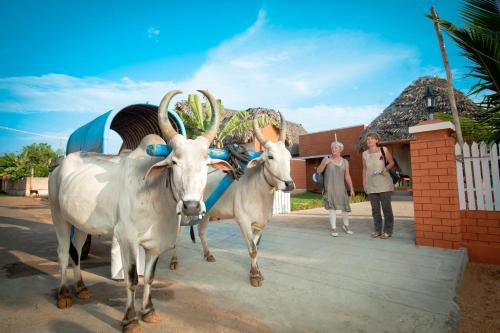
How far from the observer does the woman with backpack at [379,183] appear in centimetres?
524

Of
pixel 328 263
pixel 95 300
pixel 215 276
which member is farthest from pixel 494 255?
pixel 95 300

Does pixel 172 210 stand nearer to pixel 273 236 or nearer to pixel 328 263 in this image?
pixel 328 263

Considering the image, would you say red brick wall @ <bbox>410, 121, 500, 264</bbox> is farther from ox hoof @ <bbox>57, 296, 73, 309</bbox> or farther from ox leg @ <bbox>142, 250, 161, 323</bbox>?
ox hoof @ <bbox>57, 296, 73, 309</bbox>

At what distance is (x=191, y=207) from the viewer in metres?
2.06

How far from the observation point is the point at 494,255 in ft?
13.2

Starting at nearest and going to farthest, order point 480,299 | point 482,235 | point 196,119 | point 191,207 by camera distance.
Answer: point 191,207 → point 480,299 → point 482,235 → point 196,119

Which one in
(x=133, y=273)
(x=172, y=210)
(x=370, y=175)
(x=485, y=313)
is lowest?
(x=485, y=313)

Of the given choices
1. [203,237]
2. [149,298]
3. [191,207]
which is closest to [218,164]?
[191,207]

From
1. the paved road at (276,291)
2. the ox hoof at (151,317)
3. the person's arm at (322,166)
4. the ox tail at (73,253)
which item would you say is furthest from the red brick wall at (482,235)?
the ox tail at (73,253)

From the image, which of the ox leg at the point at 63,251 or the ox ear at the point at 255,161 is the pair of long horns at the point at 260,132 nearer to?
the ox ear at the point at 255,161

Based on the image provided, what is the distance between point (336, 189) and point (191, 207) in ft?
14.3

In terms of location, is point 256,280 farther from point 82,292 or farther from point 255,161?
point 82,292

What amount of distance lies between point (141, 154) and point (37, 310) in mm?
1925

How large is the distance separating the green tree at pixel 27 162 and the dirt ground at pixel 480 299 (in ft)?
147
